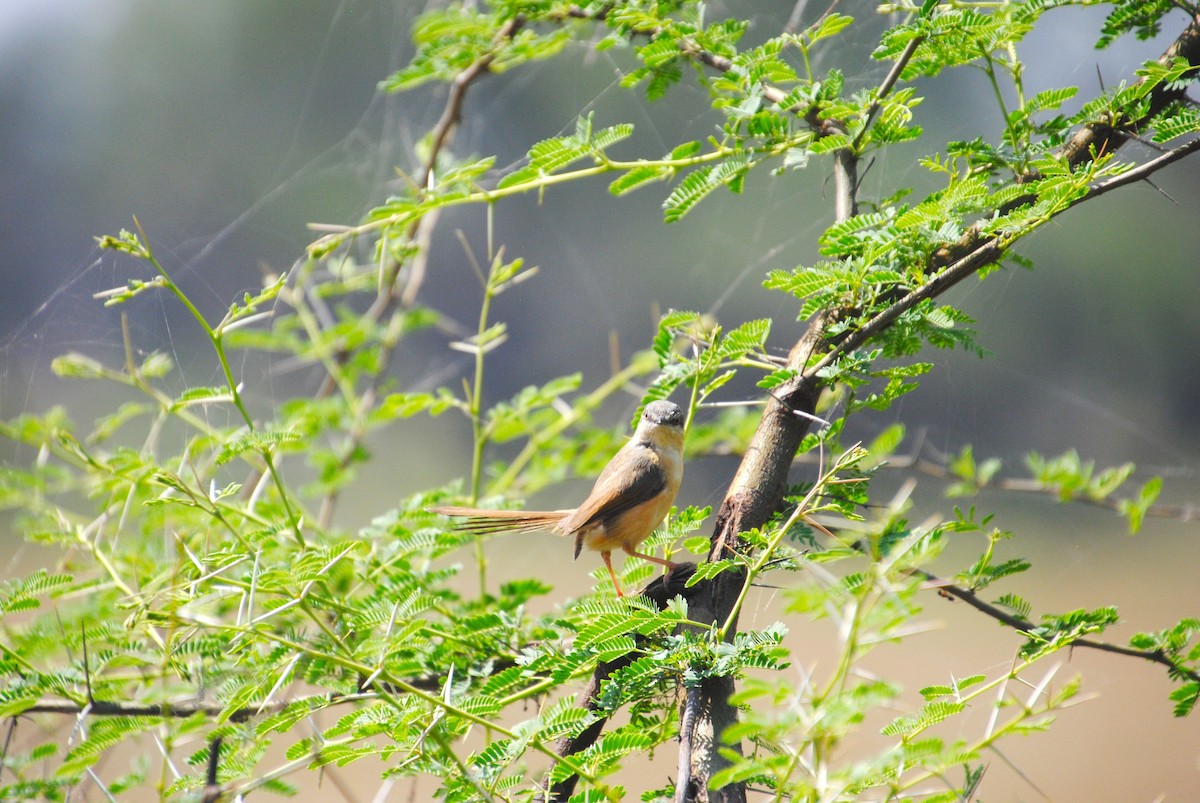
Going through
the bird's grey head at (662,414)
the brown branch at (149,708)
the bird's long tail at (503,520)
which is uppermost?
the bird's grey head at (662,414)

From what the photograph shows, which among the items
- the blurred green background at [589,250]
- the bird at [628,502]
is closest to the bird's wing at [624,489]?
the bird at [628,502]

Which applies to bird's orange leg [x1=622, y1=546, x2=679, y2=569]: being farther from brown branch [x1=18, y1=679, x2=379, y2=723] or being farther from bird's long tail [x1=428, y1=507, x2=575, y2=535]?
brown branch [x1=18, y1=679, x2=379, y2=723]

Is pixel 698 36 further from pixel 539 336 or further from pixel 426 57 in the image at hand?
pixel 539 336

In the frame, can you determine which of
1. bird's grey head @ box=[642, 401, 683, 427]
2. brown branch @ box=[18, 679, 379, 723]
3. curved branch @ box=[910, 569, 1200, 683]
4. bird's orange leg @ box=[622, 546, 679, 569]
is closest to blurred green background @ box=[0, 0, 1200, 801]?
bird's orange leg @ box=[622, 546, 679, 569]

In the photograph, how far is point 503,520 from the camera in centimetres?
262

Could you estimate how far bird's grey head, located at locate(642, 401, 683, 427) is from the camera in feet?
8.36

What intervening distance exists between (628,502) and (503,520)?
1.26ft

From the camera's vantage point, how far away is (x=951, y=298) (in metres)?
2.07

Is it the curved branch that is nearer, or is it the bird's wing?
the curved branch

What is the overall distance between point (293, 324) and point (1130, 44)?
3082 millimetres

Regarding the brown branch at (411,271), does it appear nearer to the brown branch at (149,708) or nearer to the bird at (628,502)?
the bird at (628,502)

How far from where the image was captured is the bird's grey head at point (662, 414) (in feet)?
8.36

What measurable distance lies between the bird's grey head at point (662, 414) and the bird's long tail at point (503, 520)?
47 cm

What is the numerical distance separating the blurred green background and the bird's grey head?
1.25ft
